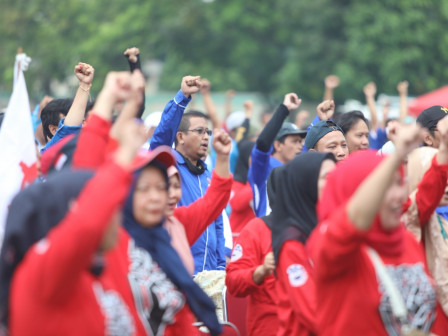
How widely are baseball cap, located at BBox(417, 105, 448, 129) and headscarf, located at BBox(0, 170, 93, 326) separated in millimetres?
3811

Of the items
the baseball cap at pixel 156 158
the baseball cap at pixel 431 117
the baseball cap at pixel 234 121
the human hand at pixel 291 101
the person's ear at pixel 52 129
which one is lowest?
the baseball cap at pixel 156 158

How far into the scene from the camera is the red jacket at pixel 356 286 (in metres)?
3.93

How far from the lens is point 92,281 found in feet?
12.6

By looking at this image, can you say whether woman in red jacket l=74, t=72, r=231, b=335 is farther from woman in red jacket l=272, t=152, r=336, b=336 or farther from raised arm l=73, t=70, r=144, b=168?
woman in red jacket l=272, t=152, r=336, b=336

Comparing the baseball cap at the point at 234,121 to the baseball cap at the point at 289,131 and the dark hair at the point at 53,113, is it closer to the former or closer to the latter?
the baseball cap at the point at 289,131

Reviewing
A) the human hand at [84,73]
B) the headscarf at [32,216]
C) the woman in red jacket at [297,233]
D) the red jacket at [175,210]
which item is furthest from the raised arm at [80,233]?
the human hand at [84,73]

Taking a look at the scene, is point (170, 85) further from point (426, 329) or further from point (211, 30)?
point (426, 329)

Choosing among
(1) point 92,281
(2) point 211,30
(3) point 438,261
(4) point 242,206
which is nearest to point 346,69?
(2) point 211,30

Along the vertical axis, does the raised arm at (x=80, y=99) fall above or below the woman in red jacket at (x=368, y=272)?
above

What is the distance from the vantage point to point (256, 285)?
5.62m

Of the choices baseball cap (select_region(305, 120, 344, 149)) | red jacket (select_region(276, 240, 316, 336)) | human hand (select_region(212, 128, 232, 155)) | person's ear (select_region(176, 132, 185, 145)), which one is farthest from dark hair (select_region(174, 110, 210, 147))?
red jacket (select_region(276, 240, 316, 336))

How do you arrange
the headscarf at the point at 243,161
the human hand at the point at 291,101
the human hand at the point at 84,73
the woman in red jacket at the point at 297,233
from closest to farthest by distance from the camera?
1. the woman in red jacket at the point at 297,233
2. the human hand at the point at 84,73
3. the human hand at the point at 291,101
4. the headscarf at the point at 243,161

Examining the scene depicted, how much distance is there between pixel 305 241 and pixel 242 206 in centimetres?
457

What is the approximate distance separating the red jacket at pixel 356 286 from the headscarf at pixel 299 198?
58 cm
